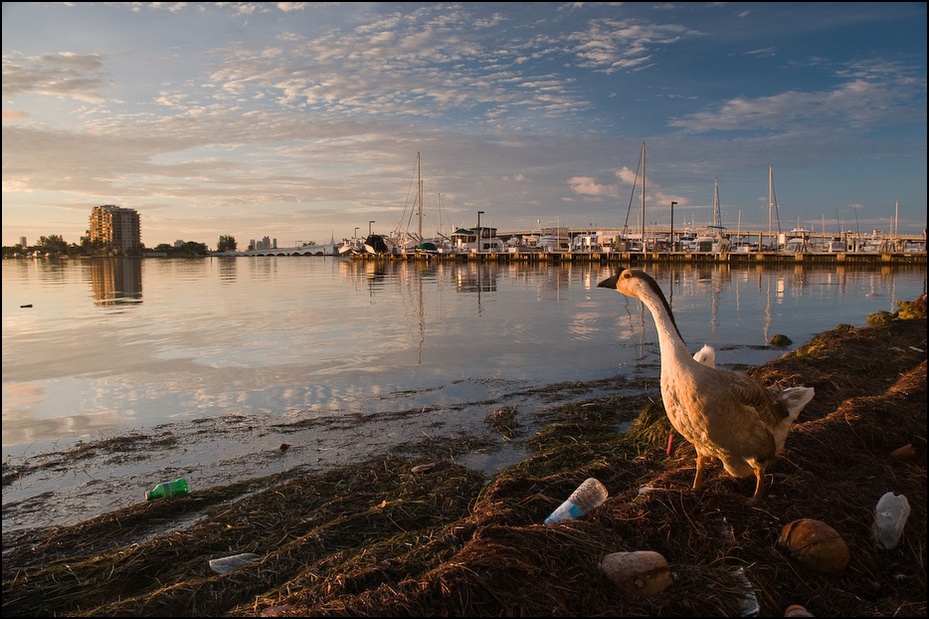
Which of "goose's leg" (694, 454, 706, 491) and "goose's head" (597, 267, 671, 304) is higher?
"goose's head" (597, 267, 671, 304)

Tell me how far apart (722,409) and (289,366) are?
9603mm

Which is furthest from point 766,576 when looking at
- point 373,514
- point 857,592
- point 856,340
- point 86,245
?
point 86,245

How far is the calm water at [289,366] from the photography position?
7.07 meters

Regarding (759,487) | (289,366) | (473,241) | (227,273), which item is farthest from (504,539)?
(473,241)

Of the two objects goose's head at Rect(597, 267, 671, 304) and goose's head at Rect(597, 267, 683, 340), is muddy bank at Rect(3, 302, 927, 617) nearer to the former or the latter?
goose's head at Rect(597, 267, 683, 340)

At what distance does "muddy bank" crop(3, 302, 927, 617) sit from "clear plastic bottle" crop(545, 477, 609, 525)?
0.76 ft

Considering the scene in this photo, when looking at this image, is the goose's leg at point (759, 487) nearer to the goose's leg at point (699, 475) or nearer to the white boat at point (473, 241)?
the goose's leg at point (699, 475)

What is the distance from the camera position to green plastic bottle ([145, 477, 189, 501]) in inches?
223

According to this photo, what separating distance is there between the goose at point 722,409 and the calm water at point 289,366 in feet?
13.1

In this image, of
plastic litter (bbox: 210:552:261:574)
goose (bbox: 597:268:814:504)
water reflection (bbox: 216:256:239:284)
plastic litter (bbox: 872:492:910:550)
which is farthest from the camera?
water reflection (bbox: 216:256:239:284)

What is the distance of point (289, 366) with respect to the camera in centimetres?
1182

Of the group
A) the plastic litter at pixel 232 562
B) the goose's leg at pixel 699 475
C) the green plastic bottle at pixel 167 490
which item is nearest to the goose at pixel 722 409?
the goose's leg at pixel 699 475

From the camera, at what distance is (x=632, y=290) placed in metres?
4.72

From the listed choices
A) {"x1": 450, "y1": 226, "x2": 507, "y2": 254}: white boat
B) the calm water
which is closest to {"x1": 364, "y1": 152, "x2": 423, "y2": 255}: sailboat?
{"x1": 450, "y1": 226, "x2": 507, "y2": 254}: white boat
